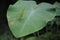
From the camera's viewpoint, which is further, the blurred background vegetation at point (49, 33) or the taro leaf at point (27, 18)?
the blurred background vegetation at point (49, 33)

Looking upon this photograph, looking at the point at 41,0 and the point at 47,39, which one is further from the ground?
the point at 47,39

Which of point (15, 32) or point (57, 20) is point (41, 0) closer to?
point (57, 20)

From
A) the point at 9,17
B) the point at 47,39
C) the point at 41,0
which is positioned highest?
the point at 9,17

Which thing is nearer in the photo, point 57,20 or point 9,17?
point 9,17

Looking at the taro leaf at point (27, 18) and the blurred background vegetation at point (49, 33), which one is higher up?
the taro leaf at point (27, 18)

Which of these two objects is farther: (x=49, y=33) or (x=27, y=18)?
(x=49, y=33)

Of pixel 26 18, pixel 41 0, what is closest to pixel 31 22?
pixel 26 18

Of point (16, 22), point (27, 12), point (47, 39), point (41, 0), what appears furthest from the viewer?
point (41, 0)

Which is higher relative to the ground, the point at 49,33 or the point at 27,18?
the point at 27,18
